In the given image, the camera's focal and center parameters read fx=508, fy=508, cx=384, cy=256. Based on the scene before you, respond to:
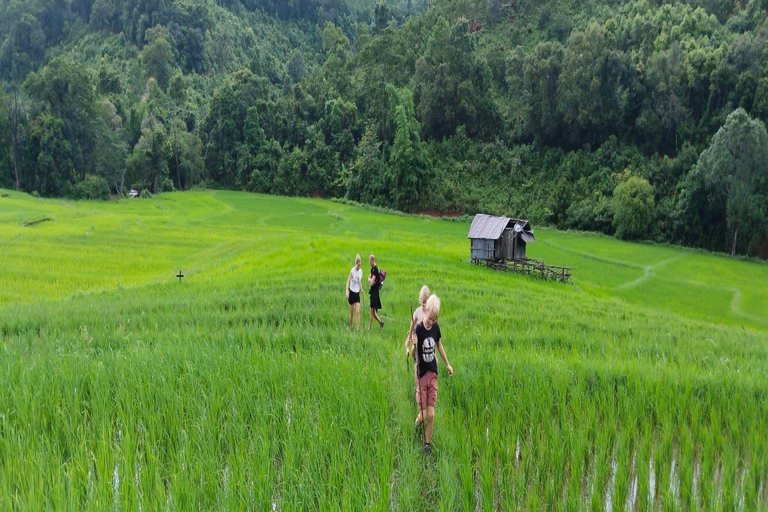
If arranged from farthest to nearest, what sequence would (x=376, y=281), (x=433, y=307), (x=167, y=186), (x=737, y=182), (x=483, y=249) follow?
(x=167, y=186)
(x=737, y=182)
(x=483, y=249)
(x=376, y=281)
(x=433, y=307)

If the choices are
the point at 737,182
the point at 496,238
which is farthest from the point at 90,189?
the point at 737,182

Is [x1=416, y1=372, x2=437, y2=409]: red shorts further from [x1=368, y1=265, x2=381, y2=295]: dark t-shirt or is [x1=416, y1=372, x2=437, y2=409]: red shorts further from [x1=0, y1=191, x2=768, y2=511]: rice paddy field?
[x1=368, y1=265, x2=381, y2=295]: dark t-shirt

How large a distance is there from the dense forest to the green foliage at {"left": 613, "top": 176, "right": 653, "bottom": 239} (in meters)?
0.16

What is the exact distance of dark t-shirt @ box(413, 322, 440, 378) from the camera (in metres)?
5.59

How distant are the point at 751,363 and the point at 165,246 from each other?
24327 millimetres

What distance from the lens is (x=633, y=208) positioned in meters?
40.0

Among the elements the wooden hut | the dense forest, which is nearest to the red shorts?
the wooden hut

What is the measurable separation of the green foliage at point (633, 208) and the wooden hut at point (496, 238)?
60.9 ft

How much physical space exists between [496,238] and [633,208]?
2122cm

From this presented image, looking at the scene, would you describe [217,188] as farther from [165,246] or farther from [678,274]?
[678,274]

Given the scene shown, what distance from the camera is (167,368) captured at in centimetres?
681

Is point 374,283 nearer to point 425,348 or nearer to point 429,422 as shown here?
point 425,348

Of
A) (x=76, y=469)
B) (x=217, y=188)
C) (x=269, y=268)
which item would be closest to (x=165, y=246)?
(x=269, y=268)

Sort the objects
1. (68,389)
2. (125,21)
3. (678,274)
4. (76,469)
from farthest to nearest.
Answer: (125,21)
(678,274)
(68,389)
(76,469)
